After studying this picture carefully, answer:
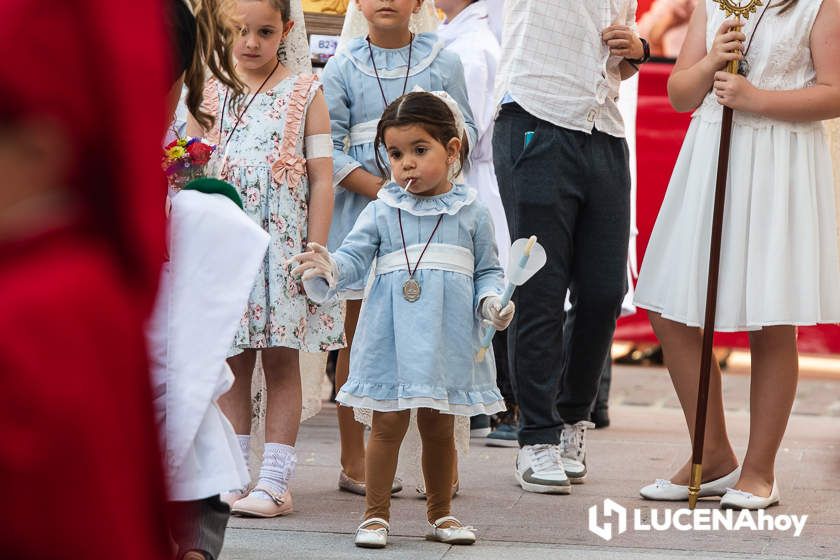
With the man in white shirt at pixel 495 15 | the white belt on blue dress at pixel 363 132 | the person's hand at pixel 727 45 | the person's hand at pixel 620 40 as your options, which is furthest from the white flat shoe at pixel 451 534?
the man in white shirt at pixel 495 15

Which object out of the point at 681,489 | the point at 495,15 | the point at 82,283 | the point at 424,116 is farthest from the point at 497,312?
the point at 495,15

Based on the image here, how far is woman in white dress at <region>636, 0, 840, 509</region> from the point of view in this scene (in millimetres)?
4375

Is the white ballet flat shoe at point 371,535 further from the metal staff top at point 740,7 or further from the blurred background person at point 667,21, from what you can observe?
the blurred background person at point 667,21

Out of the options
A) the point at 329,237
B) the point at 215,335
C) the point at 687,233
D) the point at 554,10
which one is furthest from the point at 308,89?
the point at 215,335

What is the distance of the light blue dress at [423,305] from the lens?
3.91 m

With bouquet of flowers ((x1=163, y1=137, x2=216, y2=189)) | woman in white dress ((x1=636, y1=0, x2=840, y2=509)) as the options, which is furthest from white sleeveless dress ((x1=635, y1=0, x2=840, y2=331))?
bouquet of flowers ((x1=163, y1=137, x2=216, y2=189))

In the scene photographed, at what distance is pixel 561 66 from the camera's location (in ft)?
15.8

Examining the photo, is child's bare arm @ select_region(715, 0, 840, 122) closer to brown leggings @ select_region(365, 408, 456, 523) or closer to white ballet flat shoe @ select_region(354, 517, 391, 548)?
brown leggings @ select_region(365, 408, 456, 523)

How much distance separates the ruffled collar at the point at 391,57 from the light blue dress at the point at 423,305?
2.57ft

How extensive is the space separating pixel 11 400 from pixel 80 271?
0.12m

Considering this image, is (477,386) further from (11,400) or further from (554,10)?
(11,400)

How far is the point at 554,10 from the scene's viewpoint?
4.84m

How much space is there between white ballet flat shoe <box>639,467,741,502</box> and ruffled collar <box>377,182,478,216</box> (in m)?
1.27

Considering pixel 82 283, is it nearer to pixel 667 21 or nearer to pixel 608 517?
pixel 608 517
